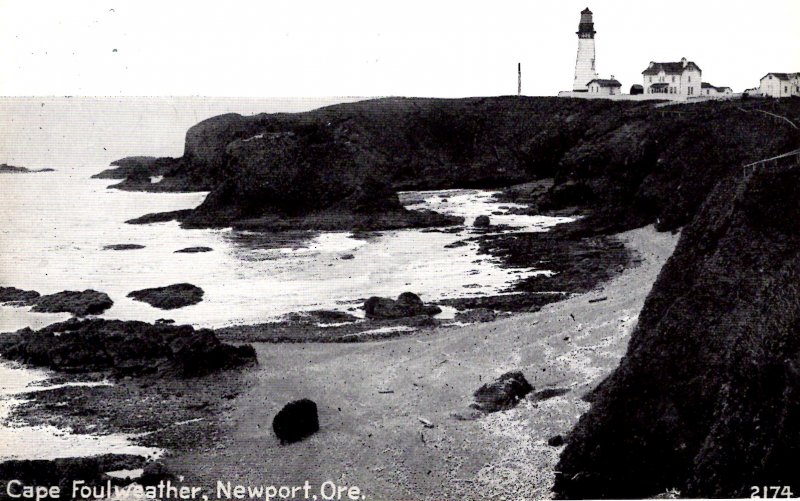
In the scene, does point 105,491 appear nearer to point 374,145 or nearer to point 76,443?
point 76,443

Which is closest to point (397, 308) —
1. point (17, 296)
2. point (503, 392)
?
point (503, 392)

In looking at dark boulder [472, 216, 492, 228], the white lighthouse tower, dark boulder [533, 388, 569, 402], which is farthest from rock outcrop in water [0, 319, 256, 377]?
the white lighthouse tower

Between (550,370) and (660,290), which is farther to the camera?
(550,370)

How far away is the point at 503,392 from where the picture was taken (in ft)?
47.3

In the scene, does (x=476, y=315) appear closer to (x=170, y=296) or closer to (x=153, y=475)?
(x=170, y=296)

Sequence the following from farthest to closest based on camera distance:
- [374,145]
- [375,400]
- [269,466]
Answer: [374,145] → [375,400] → [269,466]

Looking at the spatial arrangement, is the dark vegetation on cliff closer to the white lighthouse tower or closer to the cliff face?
the white lighthouse tower

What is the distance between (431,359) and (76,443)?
6.19m

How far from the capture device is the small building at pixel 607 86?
54344 millimetres

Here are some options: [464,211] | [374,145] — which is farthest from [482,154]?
[464,211]

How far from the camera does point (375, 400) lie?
15.1 m

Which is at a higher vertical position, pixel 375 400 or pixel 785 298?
pixel 785 298

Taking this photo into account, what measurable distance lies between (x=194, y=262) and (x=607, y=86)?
33.1m

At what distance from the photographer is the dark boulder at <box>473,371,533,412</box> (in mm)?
14195
